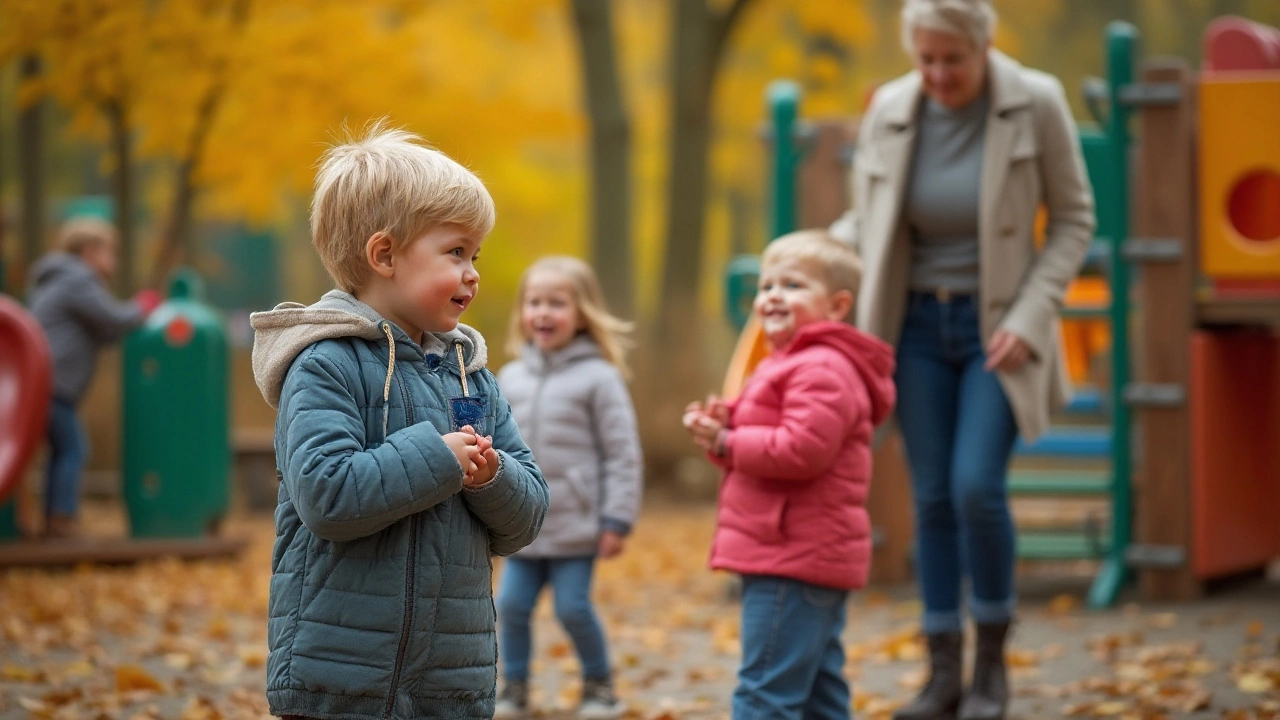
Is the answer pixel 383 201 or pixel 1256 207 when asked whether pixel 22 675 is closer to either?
pixel 383 201

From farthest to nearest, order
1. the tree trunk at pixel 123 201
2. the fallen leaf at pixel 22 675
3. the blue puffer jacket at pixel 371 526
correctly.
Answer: the tree trunk at pixel 123 201 → the fallen leaf at pixel 22 675 → the blue puffer jacket at pixel 371 526

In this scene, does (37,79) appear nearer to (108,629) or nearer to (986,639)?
(108,629)

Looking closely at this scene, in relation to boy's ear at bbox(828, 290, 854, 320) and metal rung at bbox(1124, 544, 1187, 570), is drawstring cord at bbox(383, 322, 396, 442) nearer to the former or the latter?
boy's ear at bbox(828, 290, 854, 320)

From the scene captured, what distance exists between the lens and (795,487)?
3957 mm

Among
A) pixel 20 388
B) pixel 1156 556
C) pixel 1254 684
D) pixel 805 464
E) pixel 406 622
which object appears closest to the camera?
pixel 406 622

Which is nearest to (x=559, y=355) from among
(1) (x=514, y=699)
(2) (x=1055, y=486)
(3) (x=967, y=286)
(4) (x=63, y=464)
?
(1) (x=514, y=699)

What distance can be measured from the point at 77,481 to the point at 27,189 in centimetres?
623

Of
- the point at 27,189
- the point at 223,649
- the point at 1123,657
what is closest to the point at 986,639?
the point at 1123,657

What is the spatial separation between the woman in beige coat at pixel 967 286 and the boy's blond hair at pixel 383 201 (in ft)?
6.63

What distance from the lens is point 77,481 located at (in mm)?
9500

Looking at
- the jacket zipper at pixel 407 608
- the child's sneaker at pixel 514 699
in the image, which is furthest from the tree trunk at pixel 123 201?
the jacket zipper at pixel 407 608

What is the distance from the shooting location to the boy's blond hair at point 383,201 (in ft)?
9.35

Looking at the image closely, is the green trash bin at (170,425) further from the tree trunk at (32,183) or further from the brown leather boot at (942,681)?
the brown leather boot at (942,681)

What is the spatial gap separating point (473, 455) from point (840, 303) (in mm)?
1769
